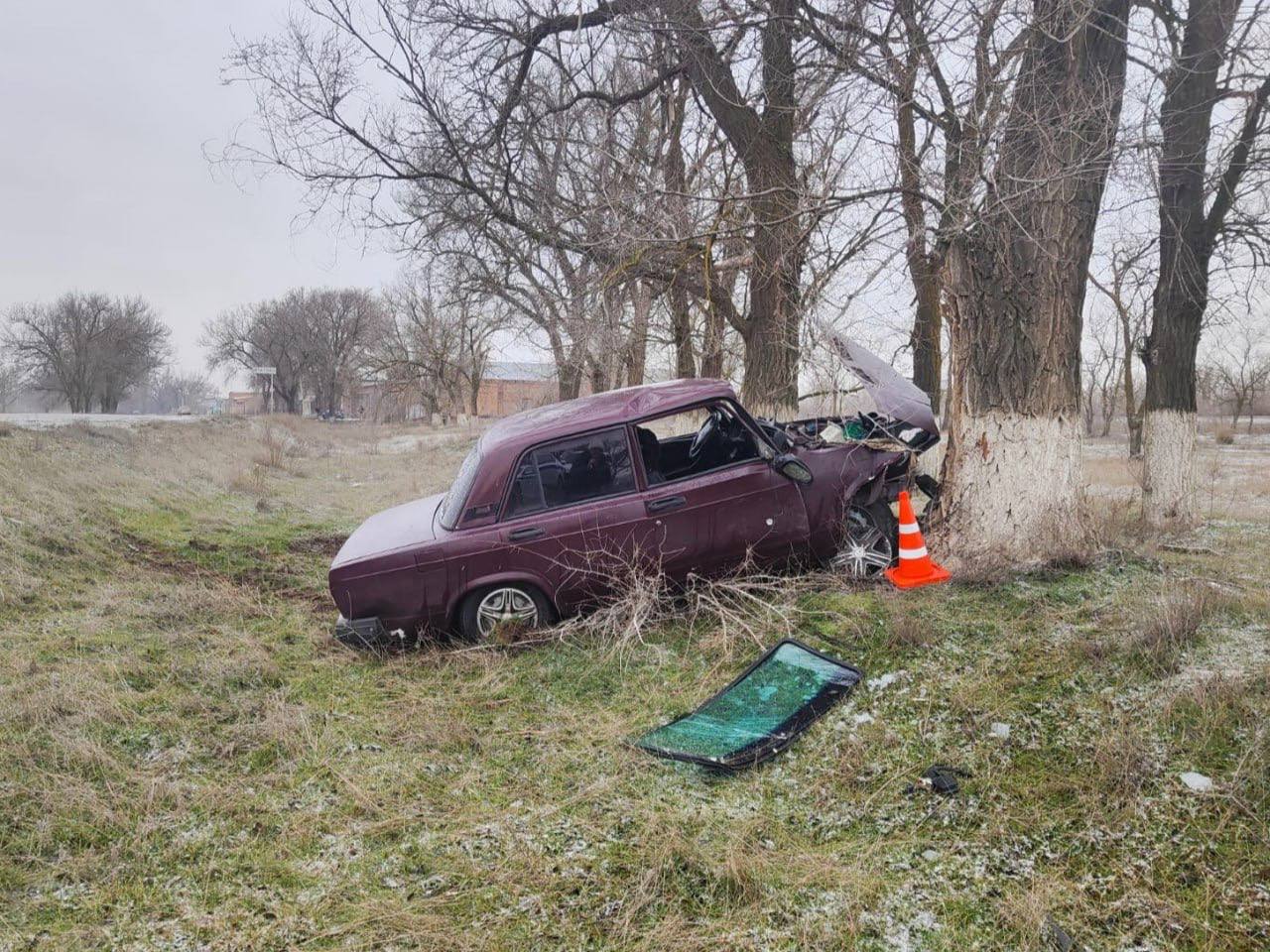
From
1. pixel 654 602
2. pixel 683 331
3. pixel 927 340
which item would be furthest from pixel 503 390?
pixel 654 602

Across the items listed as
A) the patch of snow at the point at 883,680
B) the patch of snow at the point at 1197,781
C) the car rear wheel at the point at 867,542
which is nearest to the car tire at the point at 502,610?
Result: the car rear wheel at the point at 867,542

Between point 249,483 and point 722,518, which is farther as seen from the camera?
point 249,483

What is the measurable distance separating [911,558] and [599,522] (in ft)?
7.49

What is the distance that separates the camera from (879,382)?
6445 mm

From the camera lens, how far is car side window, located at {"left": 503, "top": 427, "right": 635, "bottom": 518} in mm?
5527

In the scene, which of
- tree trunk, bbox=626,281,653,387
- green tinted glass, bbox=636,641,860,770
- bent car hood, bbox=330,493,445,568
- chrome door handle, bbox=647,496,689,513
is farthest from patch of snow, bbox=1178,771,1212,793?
tree trunk, bbox=626,281,653,387

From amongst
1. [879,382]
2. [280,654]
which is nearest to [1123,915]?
[879,382]

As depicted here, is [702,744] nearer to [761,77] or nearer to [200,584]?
[200,584]

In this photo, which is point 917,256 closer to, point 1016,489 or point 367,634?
point 1016,489

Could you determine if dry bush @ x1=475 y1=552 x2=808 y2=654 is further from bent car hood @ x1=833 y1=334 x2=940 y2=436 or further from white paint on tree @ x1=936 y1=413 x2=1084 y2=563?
bent car hood @ x1=833 y1=334 x2=940 y2=436

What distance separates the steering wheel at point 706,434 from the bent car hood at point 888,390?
1276 mm

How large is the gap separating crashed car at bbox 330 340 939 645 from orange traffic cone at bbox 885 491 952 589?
0.27 meters

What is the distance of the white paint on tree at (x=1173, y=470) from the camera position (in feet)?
33.3

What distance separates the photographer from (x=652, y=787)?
3.55 m
